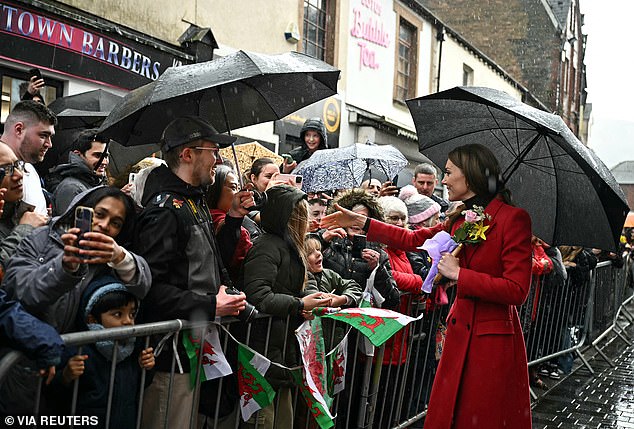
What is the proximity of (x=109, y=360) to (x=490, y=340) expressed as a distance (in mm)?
2296

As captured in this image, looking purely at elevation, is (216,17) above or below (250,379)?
above

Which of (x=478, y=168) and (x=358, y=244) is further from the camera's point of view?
(x=358, y=244)

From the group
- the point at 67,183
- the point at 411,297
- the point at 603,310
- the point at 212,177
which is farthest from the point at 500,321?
the point at 603,310

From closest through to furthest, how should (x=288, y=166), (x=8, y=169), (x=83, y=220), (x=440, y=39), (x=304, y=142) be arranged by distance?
(x=83, y=220)
(x=8, y=169)
(x=288, y=166)
(x=304, y=142)
(x=440, y=39)

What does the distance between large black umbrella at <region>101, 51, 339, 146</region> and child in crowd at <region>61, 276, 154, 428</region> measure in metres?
1.05

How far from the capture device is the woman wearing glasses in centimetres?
341

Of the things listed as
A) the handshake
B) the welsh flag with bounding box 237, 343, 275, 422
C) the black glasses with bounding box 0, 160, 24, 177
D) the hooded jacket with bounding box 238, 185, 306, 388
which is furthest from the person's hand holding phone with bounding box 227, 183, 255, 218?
the black glasses with bounding box 0, 160, 24, 177

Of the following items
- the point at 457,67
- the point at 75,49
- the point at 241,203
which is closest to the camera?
the point at 241,203

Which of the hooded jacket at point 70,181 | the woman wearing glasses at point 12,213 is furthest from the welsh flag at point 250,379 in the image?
the hooded jacket at point 70,181

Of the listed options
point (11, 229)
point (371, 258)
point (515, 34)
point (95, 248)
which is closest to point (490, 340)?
point (371, 258)

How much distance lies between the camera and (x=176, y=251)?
3.53 meters

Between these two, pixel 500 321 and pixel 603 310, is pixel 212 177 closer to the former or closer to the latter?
pixel 500 321

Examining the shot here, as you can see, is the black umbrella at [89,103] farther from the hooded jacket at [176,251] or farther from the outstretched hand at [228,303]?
the outstretched hand at [228,303]

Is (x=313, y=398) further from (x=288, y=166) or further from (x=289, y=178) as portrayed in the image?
(x=288, y=166)
